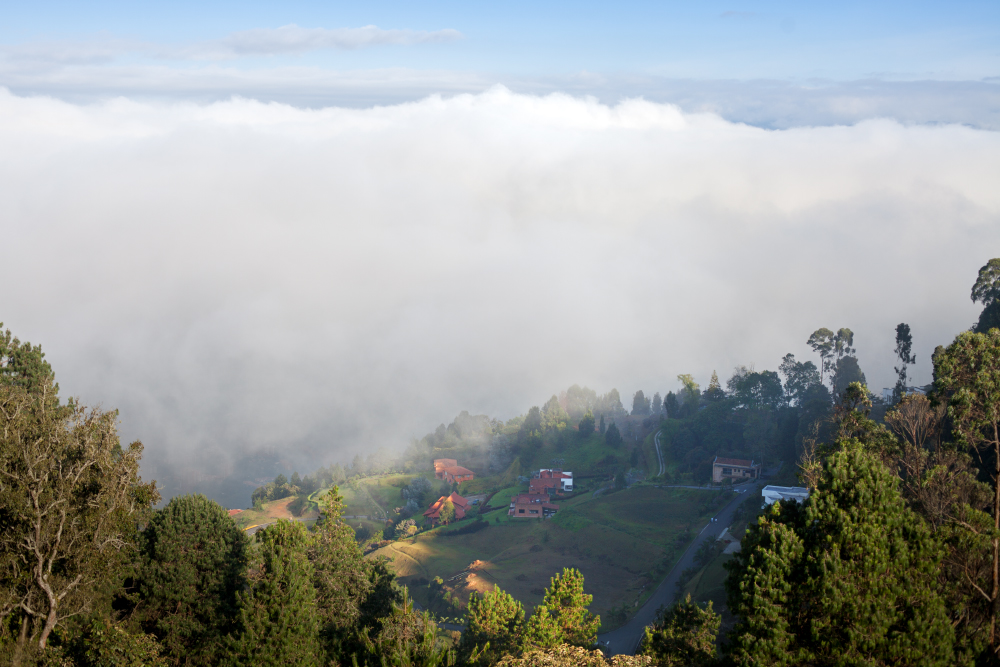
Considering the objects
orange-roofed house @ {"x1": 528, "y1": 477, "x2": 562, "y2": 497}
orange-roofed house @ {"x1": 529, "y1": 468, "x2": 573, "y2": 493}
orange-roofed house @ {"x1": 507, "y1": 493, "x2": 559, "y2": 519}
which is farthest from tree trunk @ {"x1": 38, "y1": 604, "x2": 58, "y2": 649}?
orange-roofed house @ {"x1": 529, "y1": 468, "x2": 573, "y2": 493}

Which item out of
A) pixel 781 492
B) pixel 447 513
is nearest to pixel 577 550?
pixel 781 492

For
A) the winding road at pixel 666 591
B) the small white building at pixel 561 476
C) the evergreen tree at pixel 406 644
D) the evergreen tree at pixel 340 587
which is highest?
the evergreen tree at pixel 406 644

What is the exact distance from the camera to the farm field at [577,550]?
62.4m

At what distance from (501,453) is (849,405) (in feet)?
294

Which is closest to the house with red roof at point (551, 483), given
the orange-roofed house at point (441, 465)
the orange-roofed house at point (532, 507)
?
the orange-roofed house at point (532, 507)

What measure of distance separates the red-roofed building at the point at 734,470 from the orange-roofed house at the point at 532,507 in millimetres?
20056

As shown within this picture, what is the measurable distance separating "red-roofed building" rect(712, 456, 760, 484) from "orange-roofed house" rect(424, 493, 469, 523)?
1244 inches

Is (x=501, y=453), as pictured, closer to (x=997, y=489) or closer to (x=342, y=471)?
(x=342, y=471)

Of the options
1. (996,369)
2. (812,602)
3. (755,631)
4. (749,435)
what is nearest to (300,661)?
(755,631)

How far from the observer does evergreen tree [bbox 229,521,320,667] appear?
2075 cm

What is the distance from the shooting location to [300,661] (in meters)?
21.2

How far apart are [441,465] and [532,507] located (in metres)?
31.3

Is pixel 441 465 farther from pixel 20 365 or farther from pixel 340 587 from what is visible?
pixel 340 587

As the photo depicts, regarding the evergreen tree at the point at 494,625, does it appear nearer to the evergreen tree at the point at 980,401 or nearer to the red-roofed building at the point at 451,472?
the evergreen tree at the point at 980,401
